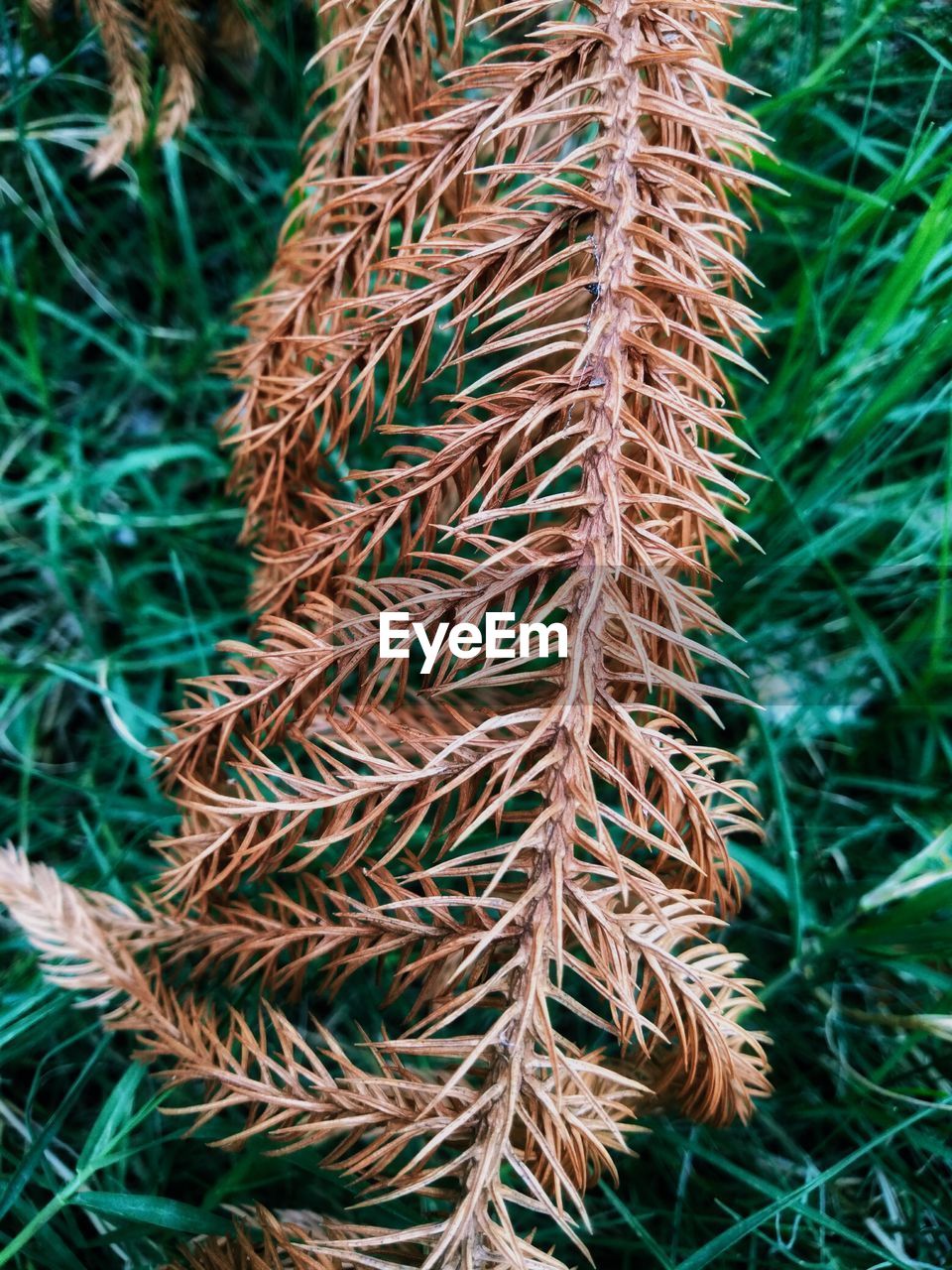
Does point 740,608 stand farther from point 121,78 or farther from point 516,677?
point 121,78

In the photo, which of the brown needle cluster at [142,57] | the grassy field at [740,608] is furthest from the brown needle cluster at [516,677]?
the brown needle cluster at [142,57]

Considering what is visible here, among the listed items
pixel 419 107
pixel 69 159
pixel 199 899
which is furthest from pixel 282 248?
pixel 69 159

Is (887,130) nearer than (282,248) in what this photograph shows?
No

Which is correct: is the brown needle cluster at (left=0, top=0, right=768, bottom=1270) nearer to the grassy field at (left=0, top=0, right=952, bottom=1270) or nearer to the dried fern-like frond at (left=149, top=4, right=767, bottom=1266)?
the dried fern-like frond at (left=149, top=4, right=767, bottom=1266)

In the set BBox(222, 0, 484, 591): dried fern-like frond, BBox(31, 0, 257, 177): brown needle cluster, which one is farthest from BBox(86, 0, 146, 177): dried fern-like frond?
BBox(222, 0, 484, 591): dried fern-like frond

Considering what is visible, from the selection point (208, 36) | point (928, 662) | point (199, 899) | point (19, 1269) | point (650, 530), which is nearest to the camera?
point (650, 530)

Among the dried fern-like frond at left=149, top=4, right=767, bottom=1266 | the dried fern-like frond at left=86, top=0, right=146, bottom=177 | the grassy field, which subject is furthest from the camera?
the dried fern-like frond at left=86, top=0, right=146, bottom=177

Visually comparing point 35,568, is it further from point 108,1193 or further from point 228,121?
point 108,1193

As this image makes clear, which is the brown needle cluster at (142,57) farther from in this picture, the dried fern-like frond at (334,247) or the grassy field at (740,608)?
the dried fern-like frond at (334,247)

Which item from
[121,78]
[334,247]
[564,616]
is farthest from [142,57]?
[564,616]
